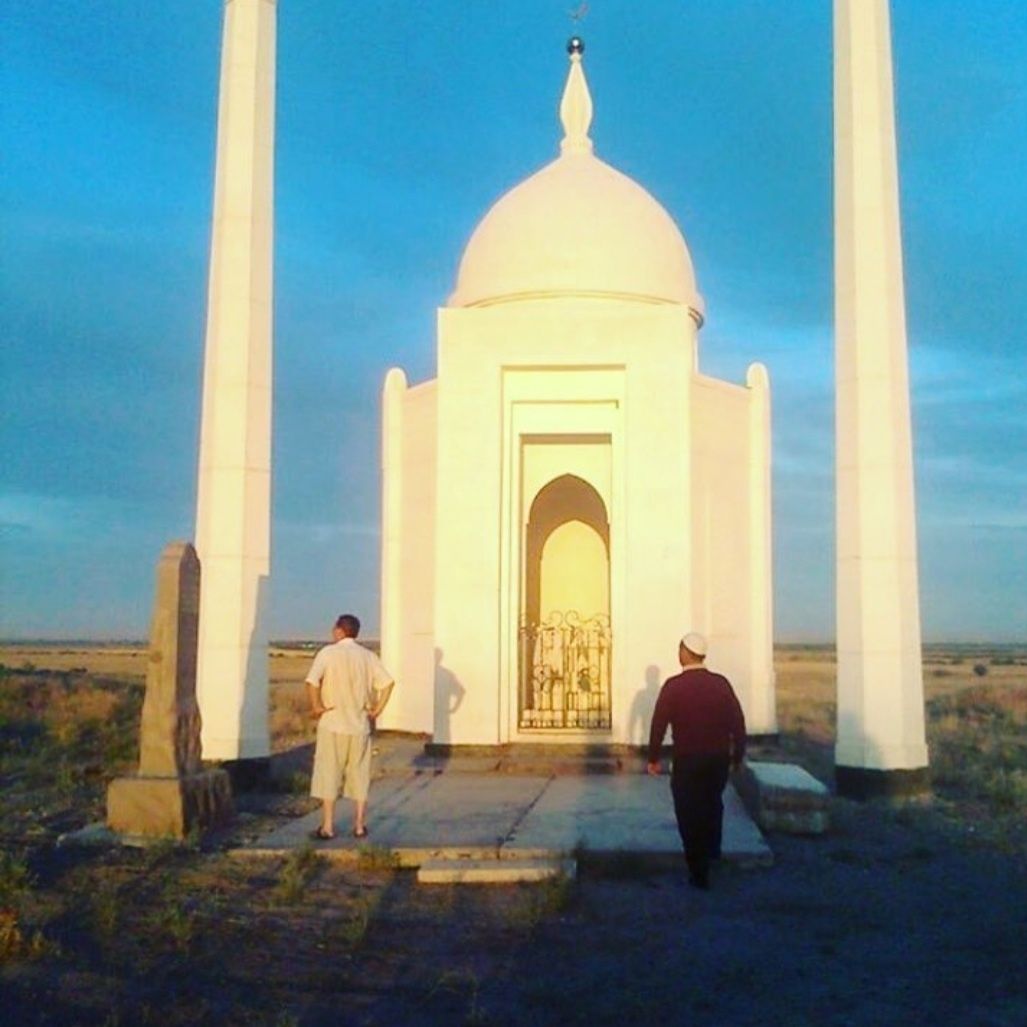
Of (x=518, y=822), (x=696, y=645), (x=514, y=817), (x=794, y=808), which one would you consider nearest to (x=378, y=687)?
(x=518, y=822)

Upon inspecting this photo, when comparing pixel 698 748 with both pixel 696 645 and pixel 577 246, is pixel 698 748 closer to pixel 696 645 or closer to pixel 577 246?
pixel 696 645

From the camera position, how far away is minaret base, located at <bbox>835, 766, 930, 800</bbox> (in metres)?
13.3

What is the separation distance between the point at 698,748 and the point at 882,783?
481 centimetres

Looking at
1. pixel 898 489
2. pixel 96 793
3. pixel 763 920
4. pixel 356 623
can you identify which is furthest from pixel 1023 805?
pixel 96 793

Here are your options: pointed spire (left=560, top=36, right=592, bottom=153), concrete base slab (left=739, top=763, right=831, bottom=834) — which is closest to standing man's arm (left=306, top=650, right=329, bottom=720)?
concrete base slab (left=739, top=763, right=831, bottom=834)

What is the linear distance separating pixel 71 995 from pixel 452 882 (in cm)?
329

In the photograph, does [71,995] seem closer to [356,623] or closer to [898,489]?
[356,623]

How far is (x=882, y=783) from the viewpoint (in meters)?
13.3

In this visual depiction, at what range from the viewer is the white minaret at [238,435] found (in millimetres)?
14039

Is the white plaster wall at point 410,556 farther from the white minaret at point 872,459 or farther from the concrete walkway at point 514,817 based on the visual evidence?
the white minaret at point 872,459

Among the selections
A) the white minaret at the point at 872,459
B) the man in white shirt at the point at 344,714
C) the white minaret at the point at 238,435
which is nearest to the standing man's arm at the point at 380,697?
the man in white shirt at the point at 344,714

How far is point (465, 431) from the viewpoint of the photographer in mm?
16344

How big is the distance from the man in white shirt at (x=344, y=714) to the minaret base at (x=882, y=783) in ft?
18.1

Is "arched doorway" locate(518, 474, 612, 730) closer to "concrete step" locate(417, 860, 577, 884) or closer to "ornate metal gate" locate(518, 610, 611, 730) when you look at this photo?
"ornate metal gate" locate(518, 610, 611, 730)
